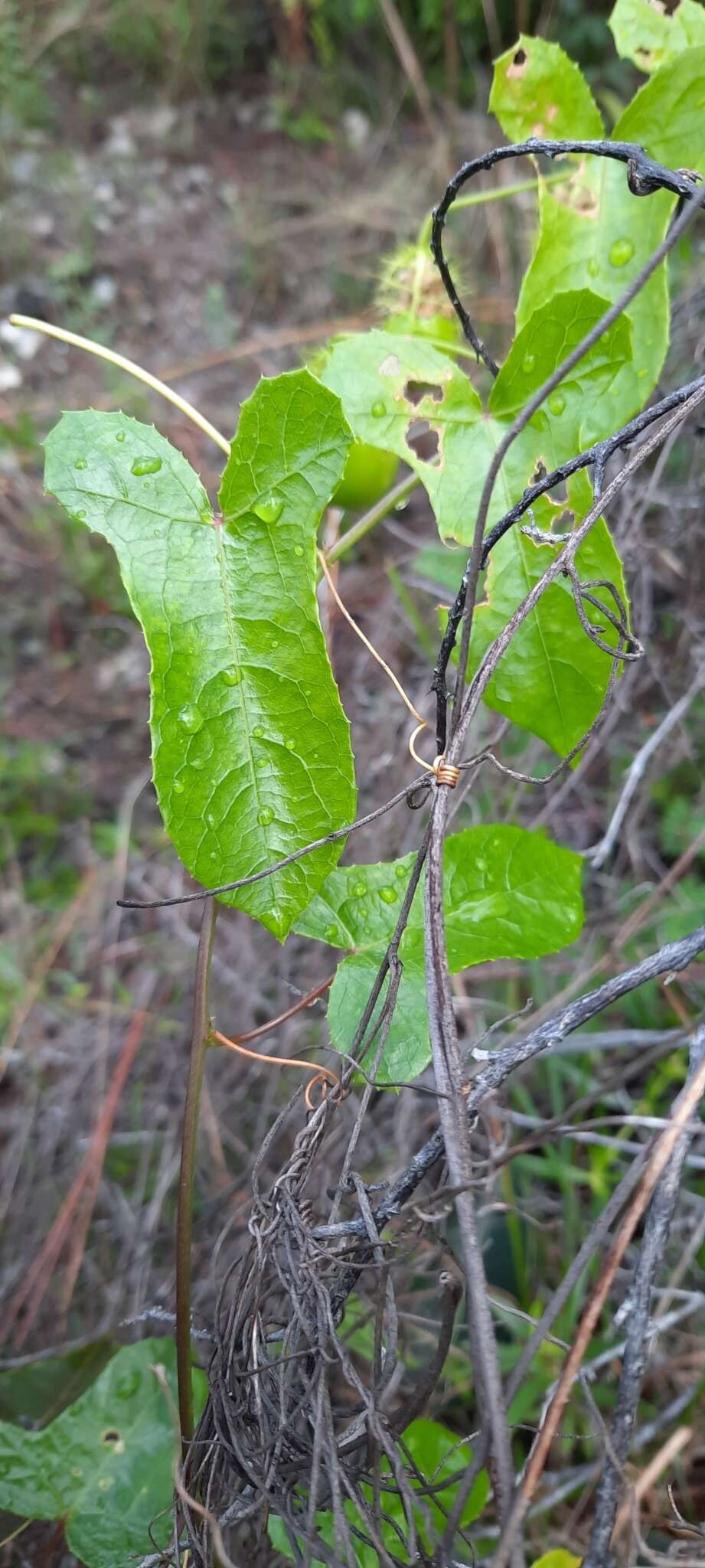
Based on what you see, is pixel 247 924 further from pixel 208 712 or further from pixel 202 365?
pixel 202 365

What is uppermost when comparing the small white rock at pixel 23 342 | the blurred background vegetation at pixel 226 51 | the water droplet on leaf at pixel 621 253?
the blurred background vegetation at pixel 226 51

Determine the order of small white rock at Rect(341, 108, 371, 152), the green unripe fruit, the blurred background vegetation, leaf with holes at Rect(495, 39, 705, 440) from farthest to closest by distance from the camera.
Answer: small white rock at Rect(341, 108, 371, 152) < the blurred background vegetation < the green unripe fruit < leaf with holes at Rect(495, 39, 705, 440)

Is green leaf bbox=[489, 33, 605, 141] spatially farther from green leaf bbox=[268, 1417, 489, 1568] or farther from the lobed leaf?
green leaf bbox=[268, 1417, 489, 1568]

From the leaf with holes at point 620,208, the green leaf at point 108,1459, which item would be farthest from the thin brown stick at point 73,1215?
the leaf with holes at point 620,208

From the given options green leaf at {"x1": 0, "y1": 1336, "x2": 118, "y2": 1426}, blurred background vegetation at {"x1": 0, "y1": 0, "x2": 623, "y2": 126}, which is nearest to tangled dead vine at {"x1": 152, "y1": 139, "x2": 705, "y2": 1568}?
green leaf at {"x1": 0, "y1": 1336, "x2": 118, "y2": 1426}

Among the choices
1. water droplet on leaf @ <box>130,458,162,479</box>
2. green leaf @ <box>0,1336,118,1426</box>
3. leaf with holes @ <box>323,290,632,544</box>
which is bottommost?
green leaf @ <box>0,1336,118,1426</box>

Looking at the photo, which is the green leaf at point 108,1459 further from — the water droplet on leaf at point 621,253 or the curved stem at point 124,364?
the water droplet on leaf at point 621,253

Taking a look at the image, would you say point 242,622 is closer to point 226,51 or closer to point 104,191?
point 104,191
